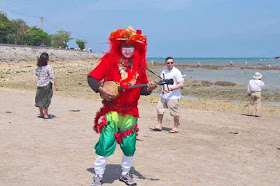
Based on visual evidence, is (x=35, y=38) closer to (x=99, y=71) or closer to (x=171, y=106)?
(x=171, y=106)

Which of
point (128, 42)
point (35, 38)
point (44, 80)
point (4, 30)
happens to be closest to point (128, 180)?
point (128, 42)

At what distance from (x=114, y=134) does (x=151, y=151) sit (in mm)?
2261

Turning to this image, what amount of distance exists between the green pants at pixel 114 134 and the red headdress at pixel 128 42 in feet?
1.45

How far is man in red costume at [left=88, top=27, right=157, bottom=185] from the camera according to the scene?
190 inches

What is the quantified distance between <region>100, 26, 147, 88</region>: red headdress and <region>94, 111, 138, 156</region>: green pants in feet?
1.45

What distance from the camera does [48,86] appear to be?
973 centimetres

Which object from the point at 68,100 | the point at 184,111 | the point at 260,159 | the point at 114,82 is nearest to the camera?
the point at 114,82

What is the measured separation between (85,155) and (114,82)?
6.92 feet

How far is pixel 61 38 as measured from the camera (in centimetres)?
11631

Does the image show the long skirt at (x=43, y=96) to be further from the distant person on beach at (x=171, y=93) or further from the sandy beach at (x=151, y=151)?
the distant person on beach at (x=171, y=93)

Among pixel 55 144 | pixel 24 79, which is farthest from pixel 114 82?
pixel 24 79

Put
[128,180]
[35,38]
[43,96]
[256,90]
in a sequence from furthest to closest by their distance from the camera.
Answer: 1. [35,38]
2. [256,90]
3. [43,96]
4. [128,180]

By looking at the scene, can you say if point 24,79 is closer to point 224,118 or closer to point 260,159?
point 224,118

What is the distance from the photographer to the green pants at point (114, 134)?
4.79m
